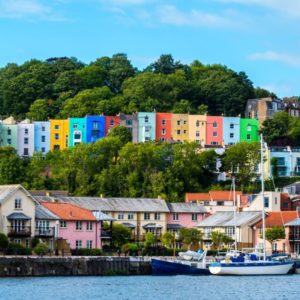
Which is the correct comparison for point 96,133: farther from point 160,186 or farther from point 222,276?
point 222,276

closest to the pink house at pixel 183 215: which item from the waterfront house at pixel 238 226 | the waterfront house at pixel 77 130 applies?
the waterfront house at pixel 238 226

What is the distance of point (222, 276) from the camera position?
310 feet

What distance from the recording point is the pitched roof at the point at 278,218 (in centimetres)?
11512

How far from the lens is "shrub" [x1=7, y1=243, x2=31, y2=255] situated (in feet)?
307

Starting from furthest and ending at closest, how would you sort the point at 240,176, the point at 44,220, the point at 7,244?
the point at 240,176 → the point at 44,220 → the point at 7,244

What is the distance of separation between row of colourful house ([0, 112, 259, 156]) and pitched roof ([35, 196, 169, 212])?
35.5 m

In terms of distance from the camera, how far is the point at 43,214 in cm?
10244

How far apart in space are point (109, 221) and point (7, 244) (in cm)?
2028

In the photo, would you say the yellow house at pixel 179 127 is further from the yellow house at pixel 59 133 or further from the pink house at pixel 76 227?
the pink house at pixel 76 227

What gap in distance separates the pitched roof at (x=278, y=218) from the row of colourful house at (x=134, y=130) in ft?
143

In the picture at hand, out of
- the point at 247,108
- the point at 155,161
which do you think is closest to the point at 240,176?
the point at 155,161

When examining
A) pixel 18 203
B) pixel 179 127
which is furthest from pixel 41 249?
pixel 179 127

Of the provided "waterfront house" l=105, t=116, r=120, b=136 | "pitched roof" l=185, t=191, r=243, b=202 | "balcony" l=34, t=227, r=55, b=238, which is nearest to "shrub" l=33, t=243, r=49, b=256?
"balcony" l=34, t=227, r=55, b=238

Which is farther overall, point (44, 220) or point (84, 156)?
point (84, 156)
